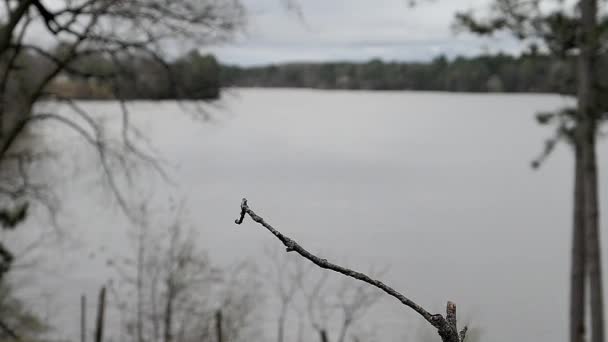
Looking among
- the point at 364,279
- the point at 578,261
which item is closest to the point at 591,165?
the point at 578,261

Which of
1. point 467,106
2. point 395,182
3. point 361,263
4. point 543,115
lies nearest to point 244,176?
point 395,182

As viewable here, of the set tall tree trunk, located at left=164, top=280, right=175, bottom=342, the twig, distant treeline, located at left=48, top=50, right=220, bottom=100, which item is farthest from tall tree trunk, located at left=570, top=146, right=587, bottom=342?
the twig

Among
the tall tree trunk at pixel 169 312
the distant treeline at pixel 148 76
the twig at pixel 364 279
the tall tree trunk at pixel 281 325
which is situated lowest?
the tall tree trunk at pixel 281 325

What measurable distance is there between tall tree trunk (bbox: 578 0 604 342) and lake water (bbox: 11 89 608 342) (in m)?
0.73

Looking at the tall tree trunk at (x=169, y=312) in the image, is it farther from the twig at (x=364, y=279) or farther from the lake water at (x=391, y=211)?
the twig at (x=364, y=279)

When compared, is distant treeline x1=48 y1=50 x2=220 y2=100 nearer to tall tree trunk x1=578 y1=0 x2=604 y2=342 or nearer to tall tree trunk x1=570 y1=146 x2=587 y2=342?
tall tree trunk x1=578 y1=0 x2=604 y2=342

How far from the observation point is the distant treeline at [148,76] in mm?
9758

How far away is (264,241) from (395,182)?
1539 centimetres

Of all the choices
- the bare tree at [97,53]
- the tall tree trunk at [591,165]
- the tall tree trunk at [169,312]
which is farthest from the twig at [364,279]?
the tall tree trunk at [169,312]

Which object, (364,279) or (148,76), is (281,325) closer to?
(148,76)

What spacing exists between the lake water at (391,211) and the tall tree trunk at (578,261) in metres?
0.98

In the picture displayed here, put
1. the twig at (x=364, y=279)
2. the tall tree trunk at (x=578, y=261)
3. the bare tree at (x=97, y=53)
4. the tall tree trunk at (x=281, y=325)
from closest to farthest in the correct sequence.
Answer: the twig at (x=364, y=279) → the bare tree at (x=97, y=53) → the tall tree trunk at (x=578, y=261) → the tall tree trunk at (x=281, y=325)

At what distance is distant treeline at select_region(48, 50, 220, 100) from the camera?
9.76m

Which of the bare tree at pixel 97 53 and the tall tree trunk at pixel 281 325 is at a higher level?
the bare tree at pixel 97 53
